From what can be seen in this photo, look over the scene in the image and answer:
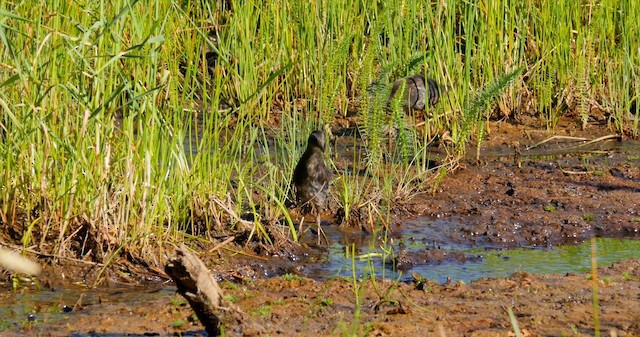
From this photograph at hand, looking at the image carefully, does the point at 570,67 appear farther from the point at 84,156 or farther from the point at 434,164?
the point at 84,156

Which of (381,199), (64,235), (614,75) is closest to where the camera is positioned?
(64,235)

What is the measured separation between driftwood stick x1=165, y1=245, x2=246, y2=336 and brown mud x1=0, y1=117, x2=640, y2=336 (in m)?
0.06

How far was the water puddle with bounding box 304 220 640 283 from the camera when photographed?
5.24 meters

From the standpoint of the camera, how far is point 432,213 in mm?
6387

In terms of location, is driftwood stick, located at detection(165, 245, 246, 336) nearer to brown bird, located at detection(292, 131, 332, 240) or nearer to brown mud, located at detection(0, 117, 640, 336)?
brown mud, located at detection(0, 117, 640, 336)

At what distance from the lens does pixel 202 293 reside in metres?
3.49

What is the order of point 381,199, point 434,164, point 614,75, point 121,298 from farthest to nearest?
point 614,75
point 434,164
point 381,199
point 121,298

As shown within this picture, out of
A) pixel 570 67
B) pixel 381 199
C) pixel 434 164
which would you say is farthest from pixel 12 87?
pixel 570 67

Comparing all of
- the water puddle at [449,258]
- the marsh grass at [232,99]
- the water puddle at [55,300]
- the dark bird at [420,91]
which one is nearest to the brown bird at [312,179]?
the marsh grass at [232,99]

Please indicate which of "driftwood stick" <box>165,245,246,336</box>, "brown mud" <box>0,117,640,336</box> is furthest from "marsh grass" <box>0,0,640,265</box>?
"driftwood stick" <box>165,245,246,336</box>

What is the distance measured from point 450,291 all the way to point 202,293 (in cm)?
140

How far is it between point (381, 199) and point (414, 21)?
7.74 feet

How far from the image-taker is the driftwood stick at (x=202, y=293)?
3.46m

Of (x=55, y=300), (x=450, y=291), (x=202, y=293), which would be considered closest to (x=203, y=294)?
(x=202, y=293)
